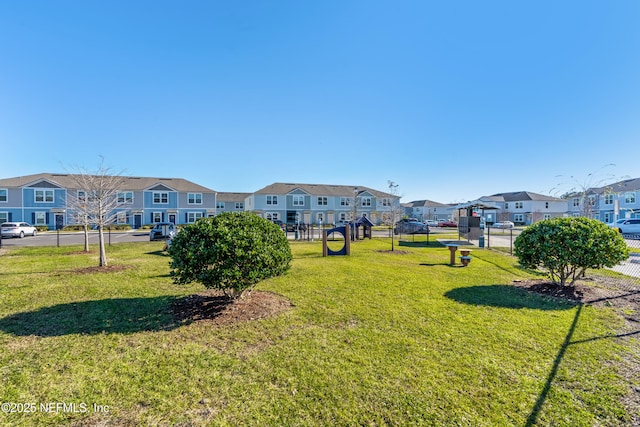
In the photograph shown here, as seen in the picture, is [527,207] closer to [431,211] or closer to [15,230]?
[431,211]

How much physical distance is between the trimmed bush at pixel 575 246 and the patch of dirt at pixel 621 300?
17.8 inches

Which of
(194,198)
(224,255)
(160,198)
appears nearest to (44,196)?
(160,198)

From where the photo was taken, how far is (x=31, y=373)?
11.0 feet

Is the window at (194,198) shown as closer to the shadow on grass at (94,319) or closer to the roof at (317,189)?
the roof at (317,189)

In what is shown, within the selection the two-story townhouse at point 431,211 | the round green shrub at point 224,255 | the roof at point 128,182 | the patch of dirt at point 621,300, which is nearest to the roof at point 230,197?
the roof at point 128,182

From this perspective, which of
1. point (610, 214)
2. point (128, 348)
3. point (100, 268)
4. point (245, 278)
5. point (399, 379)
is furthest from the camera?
point (610, 214)

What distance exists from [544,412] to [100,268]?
459 inches

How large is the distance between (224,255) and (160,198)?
4156 cm

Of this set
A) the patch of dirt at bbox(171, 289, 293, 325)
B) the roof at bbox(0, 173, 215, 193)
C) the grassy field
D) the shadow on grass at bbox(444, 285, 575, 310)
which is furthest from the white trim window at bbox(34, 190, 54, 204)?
the shadow on grass at bbox(444, 285, 575, 310)

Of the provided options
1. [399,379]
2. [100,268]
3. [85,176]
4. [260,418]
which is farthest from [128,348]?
Result: [85,176]

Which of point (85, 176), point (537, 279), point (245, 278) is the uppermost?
point (85, 176)

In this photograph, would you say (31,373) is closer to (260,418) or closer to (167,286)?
(260,418)

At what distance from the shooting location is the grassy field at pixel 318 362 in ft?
9.11

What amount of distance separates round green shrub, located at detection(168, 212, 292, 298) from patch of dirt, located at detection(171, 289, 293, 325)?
543mm
